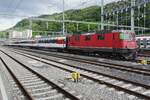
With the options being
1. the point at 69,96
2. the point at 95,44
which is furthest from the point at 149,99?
the point at 95,44

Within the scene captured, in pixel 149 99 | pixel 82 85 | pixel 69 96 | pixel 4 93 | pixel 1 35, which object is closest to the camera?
pixel 149 99

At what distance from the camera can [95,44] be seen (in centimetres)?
3303

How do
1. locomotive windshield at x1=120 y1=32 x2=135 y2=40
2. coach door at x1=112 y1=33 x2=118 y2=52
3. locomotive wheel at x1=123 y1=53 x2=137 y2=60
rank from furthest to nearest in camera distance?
coach door at x1=112 y1=33 x2=118 y2=52 < locomotive windshield at x1=120 y1=32 x2=135 y2=40 < locomotive wheel at x1=123 y1=53 x2=137 y2=60

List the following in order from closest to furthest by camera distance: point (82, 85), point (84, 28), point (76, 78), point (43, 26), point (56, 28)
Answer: point (82, 85)
point (76, 78)
point (84, 28)
point (56, 28)
point (43, 26)

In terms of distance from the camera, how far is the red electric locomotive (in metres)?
27.9

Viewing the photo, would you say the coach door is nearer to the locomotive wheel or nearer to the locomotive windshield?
the locomotive windshield

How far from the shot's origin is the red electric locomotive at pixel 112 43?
27938 millimetres

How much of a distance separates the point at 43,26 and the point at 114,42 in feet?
354

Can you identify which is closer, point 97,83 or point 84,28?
point 97,83

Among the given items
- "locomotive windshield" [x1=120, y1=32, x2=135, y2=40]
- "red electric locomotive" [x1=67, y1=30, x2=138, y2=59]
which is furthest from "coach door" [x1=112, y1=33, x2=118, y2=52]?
"locomotive windshield" [x1=120, y1=32, x2=135, y2=40]

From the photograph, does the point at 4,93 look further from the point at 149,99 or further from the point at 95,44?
the point at 95,44

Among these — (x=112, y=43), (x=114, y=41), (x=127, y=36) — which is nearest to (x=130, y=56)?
(x=127, y=36)

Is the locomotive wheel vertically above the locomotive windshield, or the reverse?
the locomotive windshield

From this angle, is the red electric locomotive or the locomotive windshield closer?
the red electric locomotive
